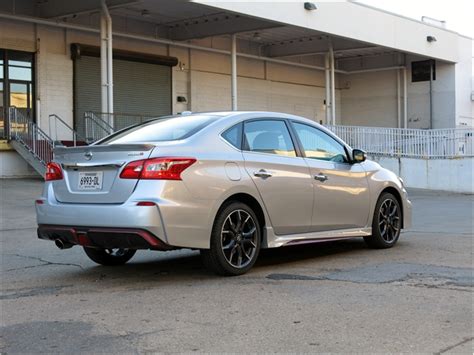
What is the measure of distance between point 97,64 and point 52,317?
2121cm

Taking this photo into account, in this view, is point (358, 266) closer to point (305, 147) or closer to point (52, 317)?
point (305, 147)

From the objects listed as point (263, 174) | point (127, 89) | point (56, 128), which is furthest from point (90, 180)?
point (127, 89)

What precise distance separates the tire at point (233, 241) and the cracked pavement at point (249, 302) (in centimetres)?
15

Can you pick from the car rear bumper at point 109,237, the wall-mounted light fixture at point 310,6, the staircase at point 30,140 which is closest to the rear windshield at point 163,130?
the car rear bumper at point 109,237

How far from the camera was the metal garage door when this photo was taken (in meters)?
24.2

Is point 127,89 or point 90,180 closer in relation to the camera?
point 90,180

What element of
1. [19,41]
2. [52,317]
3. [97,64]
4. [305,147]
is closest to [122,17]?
[97,64]

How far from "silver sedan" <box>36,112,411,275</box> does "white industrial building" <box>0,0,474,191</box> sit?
38.1ft

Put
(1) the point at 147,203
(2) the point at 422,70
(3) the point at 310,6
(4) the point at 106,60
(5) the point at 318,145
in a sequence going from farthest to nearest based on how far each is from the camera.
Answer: (2) the point at 422,70 → (3) the point at 310,6 → (4) the point at 106,60 → (5) the point at 318,145 → (1) the point at 147,203

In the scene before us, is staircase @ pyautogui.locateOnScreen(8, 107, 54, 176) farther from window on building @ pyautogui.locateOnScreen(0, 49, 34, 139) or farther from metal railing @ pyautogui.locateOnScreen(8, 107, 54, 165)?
window on building @ pyautogui.locateOnScreen(0, 49, 34, 139)

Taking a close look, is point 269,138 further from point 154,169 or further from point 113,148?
point 113,148

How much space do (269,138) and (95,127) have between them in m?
16.8

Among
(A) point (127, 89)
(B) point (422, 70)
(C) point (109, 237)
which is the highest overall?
(B) point (422, 70)

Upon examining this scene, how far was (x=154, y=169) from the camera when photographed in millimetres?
5688
